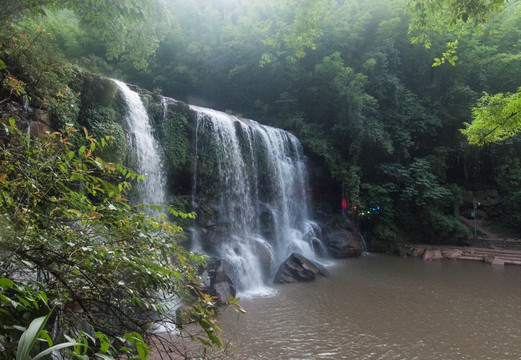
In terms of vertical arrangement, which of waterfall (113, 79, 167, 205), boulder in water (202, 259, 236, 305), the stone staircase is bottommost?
the stone staircase

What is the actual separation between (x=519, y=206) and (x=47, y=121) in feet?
71.2

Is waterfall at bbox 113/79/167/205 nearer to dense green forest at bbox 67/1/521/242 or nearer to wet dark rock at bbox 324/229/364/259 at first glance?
dense green forest at bbox 67/1/521/242

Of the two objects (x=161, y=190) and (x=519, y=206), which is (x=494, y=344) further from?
(x=519, y=206)

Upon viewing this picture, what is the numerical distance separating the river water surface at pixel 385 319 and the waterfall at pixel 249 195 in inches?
77.7

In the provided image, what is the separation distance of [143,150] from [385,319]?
8.37 m

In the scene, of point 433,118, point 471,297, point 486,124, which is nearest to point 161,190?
point 486,124

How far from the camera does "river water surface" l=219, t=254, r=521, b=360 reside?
5.10 metres

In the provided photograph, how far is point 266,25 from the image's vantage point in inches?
298

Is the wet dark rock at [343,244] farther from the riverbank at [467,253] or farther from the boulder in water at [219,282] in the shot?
the boulder in water at [219,282]

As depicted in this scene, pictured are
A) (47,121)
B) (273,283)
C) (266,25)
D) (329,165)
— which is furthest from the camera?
(329,165)

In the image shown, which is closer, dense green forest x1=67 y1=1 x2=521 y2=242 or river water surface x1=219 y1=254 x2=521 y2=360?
river water surface x1=219 y1=254 x2=521 y2=360

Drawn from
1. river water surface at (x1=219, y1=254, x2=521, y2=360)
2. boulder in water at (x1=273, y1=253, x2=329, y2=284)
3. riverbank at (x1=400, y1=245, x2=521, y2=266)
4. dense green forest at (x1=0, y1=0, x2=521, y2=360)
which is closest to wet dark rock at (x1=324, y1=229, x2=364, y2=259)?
dense green forest at (x1=0, y1=0, x2=521, y2=360)

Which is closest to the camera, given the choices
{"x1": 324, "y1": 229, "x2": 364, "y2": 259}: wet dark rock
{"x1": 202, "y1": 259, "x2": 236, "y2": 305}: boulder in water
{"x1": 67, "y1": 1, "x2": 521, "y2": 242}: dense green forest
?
{"x1": 202, "y1": 259, "x2": 236, "y2": 305}: boulder in water

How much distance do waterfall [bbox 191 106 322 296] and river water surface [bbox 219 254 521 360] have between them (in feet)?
6.48
